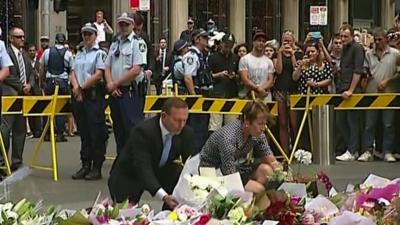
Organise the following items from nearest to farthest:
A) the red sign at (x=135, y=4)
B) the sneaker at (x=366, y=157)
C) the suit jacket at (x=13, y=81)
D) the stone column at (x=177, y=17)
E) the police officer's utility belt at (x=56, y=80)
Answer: the suit jacket at (x=13, y=81), the sneaker at (x=366, y=157), the police officer's utility belt at (x=56, y=80), the red sign at (x=135, y=4), the stone column at (x=177, y=17)

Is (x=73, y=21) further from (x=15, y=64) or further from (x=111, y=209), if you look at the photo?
(x=111, y=209)

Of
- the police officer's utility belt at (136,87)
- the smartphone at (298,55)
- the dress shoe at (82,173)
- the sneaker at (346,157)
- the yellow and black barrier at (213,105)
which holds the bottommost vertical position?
the sneaker at (346,157)

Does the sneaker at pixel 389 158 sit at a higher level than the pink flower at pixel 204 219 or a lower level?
lower

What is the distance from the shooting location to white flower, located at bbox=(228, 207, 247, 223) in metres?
5.06

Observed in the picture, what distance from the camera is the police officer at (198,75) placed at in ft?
45.5

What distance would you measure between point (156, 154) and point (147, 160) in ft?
0.58

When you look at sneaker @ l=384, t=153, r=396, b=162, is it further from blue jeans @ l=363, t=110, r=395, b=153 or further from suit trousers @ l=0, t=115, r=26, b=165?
suit trousers @ l=0, t=115, r=26, b=165

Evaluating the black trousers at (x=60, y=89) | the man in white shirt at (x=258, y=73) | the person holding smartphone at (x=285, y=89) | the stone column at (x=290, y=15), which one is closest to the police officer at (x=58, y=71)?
the black trousers at (x=60, y=89)

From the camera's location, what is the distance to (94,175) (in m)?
11.9

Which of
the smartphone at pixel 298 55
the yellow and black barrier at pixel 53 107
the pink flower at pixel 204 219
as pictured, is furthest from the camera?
the smartphone at pixel 298 55

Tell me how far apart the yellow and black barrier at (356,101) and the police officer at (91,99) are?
3115 millimetres

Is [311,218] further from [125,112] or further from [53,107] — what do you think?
[53,107]

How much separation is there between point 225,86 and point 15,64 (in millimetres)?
4196

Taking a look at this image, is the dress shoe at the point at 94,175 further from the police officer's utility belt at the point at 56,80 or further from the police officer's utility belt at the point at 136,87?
the police officer's utility belt at the point at 56,80
